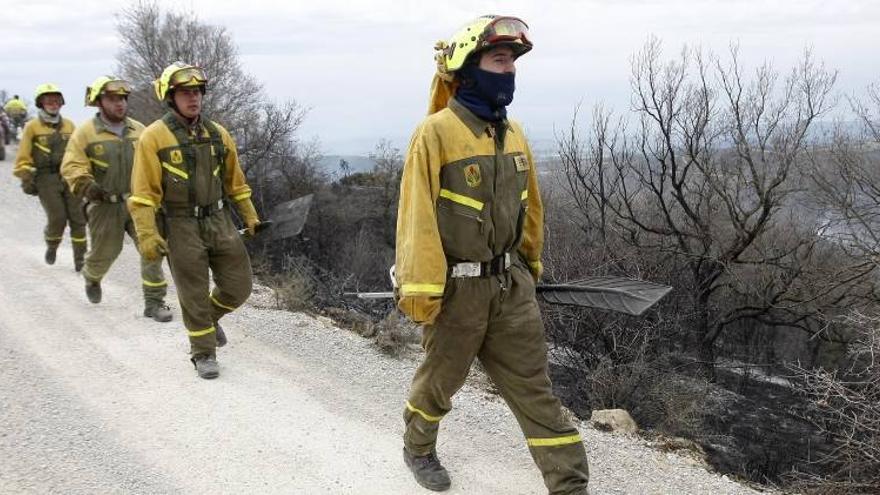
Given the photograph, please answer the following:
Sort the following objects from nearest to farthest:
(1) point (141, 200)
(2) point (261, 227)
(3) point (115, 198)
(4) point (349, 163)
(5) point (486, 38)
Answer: (5) point (486, 38)
(1) point (141, 200)
(2) point (261, 227)
(3) point (115, 198)
(4) point (349, 163)

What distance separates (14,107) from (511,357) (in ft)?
85.8

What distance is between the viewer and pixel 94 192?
254 inches

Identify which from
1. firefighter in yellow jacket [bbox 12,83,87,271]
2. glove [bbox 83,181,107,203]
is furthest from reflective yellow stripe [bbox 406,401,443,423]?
firefighter in yellow jacket [bbox 12,83,87,271]

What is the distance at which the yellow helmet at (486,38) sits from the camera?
2.90 meters

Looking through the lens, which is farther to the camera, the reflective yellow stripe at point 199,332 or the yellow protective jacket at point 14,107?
Result: the yellow protective jacket at point 14,107

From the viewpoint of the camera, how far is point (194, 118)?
192 inches

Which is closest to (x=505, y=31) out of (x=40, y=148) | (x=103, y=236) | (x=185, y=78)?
(x=185, y=78)

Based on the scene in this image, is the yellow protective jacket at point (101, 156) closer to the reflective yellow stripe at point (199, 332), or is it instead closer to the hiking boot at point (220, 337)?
the hiking boot at point (220, 337)

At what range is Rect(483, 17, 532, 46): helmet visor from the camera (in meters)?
2.90

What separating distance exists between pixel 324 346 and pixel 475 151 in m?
3.38

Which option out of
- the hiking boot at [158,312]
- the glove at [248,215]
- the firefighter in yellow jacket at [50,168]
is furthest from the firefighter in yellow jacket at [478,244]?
the firefighter in yellow jacket at [50,168]

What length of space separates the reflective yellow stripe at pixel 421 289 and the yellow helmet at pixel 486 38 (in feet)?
3.25

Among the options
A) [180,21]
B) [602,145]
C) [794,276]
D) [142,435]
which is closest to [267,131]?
[180,21]

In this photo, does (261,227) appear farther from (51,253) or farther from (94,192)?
(51,253)
